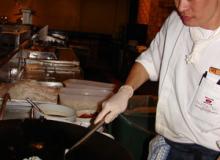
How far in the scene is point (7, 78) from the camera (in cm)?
279

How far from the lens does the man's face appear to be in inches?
63.9

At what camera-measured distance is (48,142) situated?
149 cm

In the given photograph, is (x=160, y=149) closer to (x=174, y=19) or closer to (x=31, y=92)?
(x=174, y=19)

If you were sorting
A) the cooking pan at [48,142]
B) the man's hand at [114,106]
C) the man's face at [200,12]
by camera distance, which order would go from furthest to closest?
the man's hand at [114,106]
the man's face at [200,12]
the cooking pan at [48,142]

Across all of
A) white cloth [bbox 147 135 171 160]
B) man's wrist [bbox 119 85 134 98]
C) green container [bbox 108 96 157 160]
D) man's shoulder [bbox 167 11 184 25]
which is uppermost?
man's shoulder [bbox 167 11 184 25]

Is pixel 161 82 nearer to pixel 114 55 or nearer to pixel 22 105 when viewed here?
pixel 22 105

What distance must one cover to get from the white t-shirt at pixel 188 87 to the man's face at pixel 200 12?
0.17ft

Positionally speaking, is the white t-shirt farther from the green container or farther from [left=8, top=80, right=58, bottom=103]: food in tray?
the green container

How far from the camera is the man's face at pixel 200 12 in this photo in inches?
63.9

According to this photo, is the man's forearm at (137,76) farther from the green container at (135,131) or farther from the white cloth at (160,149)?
the green container at (135,131)

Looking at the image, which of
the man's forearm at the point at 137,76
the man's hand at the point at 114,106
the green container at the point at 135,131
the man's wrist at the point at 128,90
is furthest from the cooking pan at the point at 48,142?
the green container at the point at 135,131

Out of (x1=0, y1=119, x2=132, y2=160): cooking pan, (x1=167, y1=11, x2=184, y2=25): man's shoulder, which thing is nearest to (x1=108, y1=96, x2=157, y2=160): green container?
(x1=167, y1=11, x2=184, y2=25): man's shoulder

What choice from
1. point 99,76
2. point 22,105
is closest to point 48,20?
point 99,76

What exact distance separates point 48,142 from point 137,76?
80 cm
